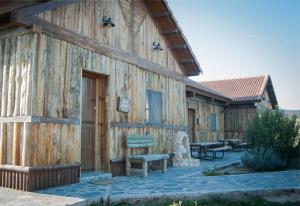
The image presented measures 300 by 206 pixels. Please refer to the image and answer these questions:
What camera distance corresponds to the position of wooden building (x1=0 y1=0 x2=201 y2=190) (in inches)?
252

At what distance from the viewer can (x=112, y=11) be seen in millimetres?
8906

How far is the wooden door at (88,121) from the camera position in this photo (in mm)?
Result: 8180

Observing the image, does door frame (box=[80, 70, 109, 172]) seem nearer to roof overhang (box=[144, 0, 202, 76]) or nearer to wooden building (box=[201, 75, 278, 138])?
roof overhang (box=[144, 0, 202, 76])

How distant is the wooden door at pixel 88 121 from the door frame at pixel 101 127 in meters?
0.09

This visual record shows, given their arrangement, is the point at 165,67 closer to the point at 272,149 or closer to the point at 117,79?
the point at 117,79

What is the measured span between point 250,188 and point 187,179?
191 cm

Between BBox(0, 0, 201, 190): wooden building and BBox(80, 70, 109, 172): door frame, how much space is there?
1.1 inches

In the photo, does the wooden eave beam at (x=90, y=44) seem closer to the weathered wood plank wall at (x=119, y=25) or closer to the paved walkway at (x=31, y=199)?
the weathered wood plank wall at (x=119, y=25)

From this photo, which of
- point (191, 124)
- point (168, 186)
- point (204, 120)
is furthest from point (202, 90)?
point (168, 186)

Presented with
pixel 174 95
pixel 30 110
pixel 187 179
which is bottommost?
pixel 187 179

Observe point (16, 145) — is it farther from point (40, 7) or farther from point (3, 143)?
point (40, 7)

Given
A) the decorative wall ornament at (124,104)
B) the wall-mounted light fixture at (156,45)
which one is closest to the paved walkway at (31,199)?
the decorative wall ornament at (124,104)

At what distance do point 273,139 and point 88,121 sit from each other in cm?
609

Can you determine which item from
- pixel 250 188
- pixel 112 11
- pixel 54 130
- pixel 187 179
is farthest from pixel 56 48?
pixel 250 188
